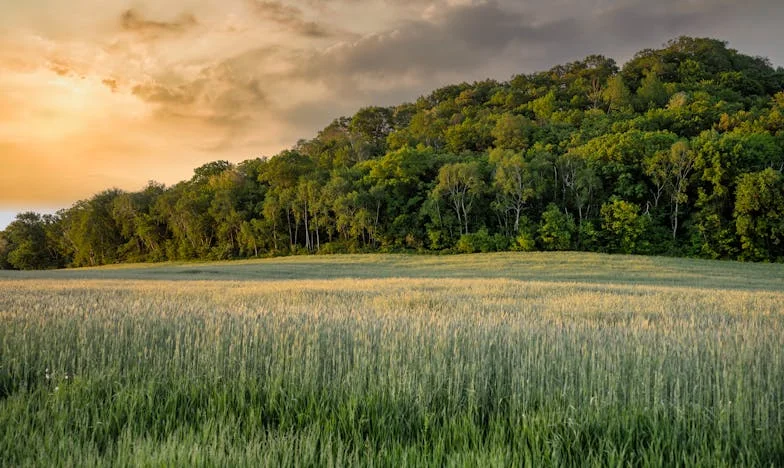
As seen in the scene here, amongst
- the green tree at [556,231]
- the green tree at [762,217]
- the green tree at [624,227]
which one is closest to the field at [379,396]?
the green tree at [556,231]

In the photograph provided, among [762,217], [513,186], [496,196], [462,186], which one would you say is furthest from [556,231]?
[762,217]

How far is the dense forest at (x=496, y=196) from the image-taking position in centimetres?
5934

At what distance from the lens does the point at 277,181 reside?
8100 centimetres

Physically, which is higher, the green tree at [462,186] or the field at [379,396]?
the green tree at [462,186]

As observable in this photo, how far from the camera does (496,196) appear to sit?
66.2 metres

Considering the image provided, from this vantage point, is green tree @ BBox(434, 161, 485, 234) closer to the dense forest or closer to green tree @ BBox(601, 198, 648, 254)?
the dense forest

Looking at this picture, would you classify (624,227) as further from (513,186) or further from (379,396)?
(379,396)

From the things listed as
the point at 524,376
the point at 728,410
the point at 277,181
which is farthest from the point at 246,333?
the point at 277,181

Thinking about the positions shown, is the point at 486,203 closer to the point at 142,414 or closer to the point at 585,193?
the point at 585,193

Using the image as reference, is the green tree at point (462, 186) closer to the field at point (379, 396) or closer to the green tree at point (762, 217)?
the green tree at point (762, 217)

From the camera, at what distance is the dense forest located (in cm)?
5934

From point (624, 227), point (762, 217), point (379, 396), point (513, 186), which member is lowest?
point (379, 396)

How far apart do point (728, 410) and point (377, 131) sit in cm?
12932

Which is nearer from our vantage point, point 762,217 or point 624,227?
point 762,217
